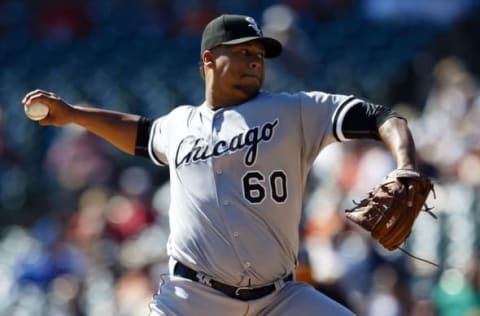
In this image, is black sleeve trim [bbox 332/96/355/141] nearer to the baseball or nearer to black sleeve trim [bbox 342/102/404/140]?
black sleeve trim [bbox 342/102/404/140]

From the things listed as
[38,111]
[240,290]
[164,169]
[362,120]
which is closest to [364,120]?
[362,120]

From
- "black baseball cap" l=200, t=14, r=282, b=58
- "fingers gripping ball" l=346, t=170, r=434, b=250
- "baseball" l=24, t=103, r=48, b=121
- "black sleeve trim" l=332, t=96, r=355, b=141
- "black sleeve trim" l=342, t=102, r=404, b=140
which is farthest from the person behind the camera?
"baseball" l=24, t=103, r=48, b=121

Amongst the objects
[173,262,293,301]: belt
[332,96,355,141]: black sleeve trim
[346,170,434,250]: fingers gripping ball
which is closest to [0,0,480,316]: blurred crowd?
[173,262,293,301]: belt

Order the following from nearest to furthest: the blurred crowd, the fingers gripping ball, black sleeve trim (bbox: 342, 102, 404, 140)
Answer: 1. the fingers gripping ball
2. black sleeve trim (bbox: 342, 102, 404, 140)
3. the blurred crowd

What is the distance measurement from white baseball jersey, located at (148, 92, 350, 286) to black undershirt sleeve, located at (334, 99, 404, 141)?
0.11 ft

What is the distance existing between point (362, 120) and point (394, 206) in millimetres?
449

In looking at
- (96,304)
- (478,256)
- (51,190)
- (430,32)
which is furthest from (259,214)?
(430,32)

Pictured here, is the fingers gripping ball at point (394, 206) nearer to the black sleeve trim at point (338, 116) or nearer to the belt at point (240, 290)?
the black sleeve trim at point (338, 116)

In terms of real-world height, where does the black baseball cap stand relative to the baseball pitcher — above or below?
above

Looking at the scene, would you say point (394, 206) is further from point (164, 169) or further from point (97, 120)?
point (164, 169)

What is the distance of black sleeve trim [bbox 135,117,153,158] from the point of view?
568 centimetres

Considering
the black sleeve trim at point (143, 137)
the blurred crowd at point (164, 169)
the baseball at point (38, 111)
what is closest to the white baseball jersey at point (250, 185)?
the black sleeve trim at point (143, 137)

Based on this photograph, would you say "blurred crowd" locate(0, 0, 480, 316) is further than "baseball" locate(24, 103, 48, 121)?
Yes

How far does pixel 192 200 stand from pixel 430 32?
26.9 ft
